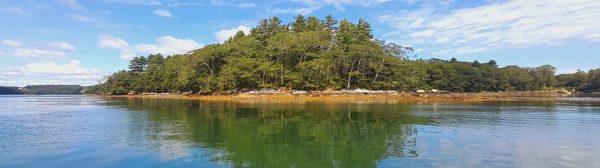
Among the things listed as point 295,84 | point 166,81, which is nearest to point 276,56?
point 295,84

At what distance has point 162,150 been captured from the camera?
18.6 m

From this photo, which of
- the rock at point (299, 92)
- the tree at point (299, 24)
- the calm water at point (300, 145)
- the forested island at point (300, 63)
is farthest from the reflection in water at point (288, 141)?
the tree at point (299, 24)

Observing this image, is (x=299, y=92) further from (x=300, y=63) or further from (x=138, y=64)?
(x=138, y=64)

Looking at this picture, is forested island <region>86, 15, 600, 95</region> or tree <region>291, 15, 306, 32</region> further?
tree <region>291, 15, 306, 32</region>

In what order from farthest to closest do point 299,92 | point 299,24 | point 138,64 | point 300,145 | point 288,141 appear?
point 138,64 → point 299,24 → point 299,92 → point 288,141 → point 300,145

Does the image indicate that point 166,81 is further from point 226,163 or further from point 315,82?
point 226,163

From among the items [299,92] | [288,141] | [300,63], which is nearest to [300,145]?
[288,141]

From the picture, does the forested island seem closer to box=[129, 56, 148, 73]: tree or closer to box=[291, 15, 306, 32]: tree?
box=[291, 15, 306, 32]: tree

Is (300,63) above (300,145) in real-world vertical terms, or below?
above

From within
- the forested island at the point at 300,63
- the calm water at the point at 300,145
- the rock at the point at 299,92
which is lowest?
the calm water at the point at 300,145

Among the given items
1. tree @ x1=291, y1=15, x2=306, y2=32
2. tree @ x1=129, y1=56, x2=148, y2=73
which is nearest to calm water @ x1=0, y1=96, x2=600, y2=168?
tree @ x1=291, y1=15, x2=306, y2=32

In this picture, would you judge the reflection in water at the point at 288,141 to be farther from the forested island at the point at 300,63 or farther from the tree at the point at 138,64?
the tree at the point at 138,64

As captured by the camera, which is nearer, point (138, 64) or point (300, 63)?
point (300, 63)

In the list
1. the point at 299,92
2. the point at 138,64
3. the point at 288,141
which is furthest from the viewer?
the point at 138,64
